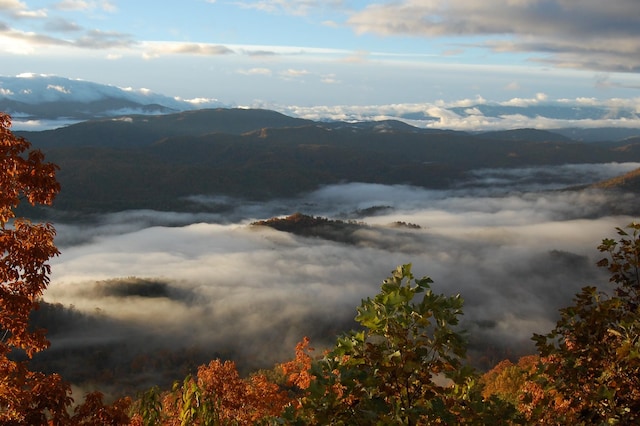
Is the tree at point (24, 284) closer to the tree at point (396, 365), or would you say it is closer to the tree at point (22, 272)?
the tree at point (22, 272)

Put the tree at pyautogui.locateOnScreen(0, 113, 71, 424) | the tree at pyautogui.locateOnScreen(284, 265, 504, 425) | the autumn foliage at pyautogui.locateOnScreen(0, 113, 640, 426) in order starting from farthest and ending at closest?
the tree at pyautogui.locateOnScreen(0, 113, 71, 424) → the autumn foliage at pyautogui.locateOnScreen(0, 113, 640, 426) → the tree at pyautogui.locateOnScreen(284, 265, 504, 425)

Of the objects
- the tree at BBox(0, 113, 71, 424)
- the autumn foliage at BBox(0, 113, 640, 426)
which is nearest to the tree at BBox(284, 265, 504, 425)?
the autumn foliage at BBox(0, 113, 640, 426)

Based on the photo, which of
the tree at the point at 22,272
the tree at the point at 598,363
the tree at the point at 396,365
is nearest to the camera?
the tree at the point at 396,365

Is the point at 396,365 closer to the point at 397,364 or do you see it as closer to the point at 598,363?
the point at 397,364

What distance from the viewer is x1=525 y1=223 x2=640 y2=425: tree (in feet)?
30.8

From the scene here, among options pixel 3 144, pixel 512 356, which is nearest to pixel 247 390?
pixel 3 144

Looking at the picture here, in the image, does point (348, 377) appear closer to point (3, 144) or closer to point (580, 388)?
point (580, 388)

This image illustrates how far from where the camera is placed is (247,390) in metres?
34.2

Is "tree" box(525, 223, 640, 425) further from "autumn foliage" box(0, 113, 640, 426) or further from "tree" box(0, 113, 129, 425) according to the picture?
"tree" box(0, 113, 129, 425)

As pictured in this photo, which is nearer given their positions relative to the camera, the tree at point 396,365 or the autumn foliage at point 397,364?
the tree at point 396,365

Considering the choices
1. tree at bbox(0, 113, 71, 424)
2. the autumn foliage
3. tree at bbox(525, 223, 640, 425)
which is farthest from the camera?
tree at bbox(0, 113, 71, 424)

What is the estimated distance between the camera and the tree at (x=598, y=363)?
369 inches

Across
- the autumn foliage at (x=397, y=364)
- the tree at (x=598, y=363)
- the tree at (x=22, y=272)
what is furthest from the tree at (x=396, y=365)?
the tree at (x=22, y=272)

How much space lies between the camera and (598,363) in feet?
34.8
